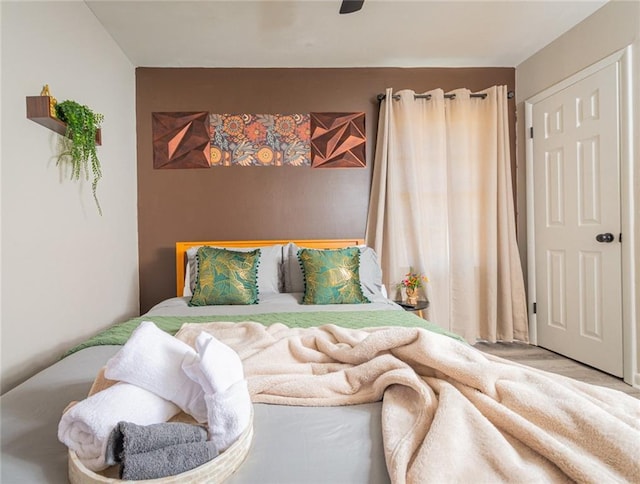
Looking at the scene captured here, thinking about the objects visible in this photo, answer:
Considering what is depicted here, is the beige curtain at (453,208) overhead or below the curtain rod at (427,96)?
below

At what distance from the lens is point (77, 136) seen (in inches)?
72.9

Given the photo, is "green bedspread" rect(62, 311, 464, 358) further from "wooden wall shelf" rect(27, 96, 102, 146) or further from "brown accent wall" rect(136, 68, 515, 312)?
"brown accent wall" rect(136, 68, 515, 312)

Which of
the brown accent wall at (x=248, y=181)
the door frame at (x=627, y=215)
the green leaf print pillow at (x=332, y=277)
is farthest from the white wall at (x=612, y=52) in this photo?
the green leaf print pillow at (x=332, y=277)

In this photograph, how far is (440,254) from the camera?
3055 mm

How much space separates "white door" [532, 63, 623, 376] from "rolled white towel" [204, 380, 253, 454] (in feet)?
8.85

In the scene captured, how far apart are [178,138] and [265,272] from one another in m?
1.48

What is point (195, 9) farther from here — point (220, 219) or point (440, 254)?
point (440, 254)

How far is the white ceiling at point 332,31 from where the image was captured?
2.32 meters

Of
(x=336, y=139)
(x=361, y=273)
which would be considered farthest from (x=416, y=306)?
(x=336, y=139)

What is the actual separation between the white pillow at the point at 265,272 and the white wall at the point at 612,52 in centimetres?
234

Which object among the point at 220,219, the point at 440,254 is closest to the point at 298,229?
the point at 220,219

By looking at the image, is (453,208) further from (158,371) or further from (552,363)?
(158,371)

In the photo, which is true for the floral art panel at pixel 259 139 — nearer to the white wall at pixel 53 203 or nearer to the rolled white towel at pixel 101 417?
the white wall at pixel 53 203

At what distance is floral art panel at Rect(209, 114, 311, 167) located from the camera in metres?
3.06
